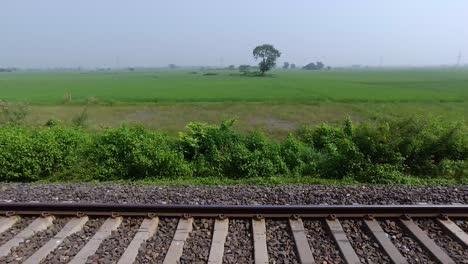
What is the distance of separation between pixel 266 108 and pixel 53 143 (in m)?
20.6

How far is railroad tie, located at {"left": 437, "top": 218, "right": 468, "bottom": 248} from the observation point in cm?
403

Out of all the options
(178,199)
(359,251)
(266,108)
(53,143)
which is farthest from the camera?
(266,108)

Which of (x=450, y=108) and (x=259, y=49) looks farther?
(x=259, y=49)

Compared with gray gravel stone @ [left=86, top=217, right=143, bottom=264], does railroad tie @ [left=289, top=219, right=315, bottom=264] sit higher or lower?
higher

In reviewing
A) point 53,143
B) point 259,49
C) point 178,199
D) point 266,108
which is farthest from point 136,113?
point 259,49

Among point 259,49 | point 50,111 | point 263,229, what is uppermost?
point 259,49

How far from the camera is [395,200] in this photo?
212 inches

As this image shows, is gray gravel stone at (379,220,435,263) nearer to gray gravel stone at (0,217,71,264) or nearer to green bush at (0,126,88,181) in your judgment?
gray gravel stone at (0,217,71,264)

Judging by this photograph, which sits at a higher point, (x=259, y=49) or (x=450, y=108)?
(x=259, y=49)

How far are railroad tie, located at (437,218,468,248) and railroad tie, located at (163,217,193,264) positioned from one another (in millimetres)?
3211

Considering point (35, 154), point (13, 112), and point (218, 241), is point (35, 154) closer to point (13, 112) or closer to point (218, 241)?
point (218, 241)

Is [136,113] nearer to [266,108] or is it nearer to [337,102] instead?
[266,108]

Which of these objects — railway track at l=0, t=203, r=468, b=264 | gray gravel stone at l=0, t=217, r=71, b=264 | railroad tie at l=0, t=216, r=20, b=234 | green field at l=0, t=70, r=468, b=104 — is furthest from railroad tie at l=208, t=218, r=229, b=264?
green field at l=0, t=70, r=468, b=104

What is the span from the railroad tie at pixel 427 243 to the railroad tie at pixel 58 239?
13.6 feet
